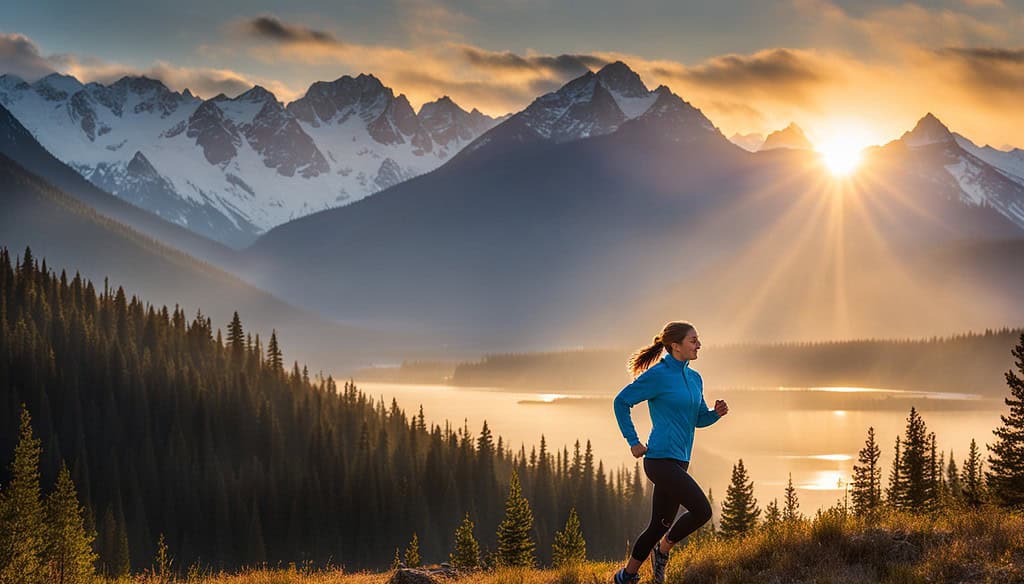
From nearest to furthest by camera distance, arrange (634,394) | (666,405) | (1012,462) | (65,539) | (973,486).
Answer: (634,394) < (666,405) < (973,486) < (1012,462) < (65,539)

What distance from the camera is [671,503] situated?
13.8m

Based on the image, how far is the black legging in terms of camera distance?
1352cm

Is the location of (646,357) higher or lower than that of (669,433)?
higher

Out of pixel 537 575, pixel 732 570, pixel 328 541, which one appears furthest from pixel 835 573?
pixel 328 541

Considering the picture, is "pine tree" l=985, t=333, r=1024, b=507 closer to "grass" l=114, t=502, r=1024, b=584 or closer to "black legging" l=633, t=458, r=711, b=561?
"grass" l=114, t=502, r=1024, b=584

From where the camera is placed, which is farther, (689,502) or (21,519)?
(21,519)

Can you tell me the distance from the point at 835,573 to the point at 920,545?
81.0 inches

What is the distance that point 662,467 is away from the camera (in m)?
13.7

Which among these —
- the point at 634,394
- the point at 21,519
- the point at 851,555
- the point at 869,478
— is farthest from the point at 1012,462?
the point at 21,519

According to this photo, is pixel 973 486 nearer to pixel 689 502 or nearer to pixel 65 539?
pixel 689 502

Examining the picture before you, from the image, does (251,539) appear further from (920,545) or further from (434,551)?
(920,545)

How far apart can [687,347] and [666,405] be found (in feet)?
2.98

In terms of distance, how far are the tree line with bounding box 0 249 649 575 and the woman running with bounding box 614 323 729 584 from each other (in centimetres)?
12572

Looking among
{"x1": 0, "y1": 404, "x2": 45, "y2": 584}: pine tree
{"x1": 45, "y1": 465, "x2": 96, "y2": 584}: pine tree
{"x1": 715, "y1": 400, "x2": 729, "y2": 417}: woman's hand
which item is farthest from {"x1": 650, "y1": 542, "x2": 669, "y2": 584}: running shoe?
{"x1": 45, "y1": 465, "x2": 96, "y2": 584}: pine tree
